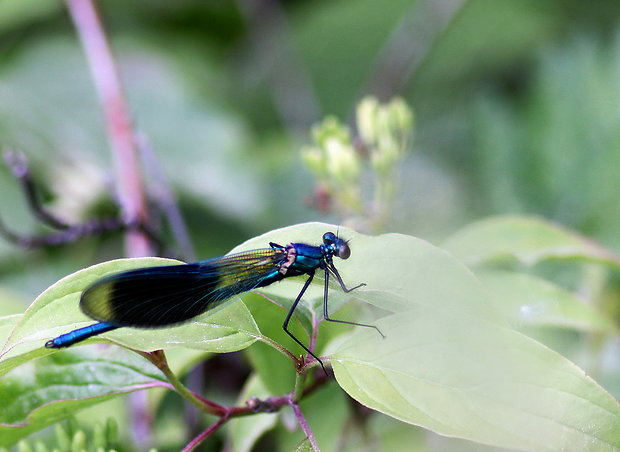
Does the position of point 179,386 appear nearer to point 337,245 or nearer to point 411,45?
point 337,245

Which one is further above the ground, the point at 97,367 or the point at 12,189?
the point at 12,189

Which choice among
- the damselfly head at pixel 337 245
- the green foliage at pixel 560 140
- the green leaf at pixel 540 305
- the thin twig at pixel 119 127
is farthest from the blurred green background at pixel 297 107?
the damselfly head at pixel 337 245

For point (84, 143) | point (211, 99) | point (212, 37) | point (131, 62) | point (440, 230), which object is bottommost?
point (440, 230)

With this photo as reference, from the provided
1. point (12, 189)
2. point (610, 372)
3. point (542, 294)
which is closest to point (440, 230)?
point (610, 372)

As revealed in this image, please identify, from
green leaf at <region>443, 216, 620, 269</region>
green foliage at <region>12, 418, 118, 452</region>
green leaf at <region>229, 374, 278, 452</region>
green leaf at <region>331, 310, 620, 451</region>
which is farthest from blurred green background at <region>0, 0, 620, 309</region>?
green leaf at <region>331, 310, 620, 451</region>

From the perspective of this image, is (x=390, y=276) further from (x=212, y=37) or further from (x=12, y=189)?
(x=212, y=37)

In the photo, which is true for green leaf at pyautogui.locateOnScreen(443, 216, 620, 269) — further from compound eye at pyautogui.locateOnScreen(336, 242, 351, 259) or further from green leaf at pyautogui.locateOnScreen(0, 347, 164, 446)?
green leaf at pyautogui.locateOnScreen(0, 347, 164, 446)

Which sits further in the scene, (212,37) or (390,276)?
(212,37)
